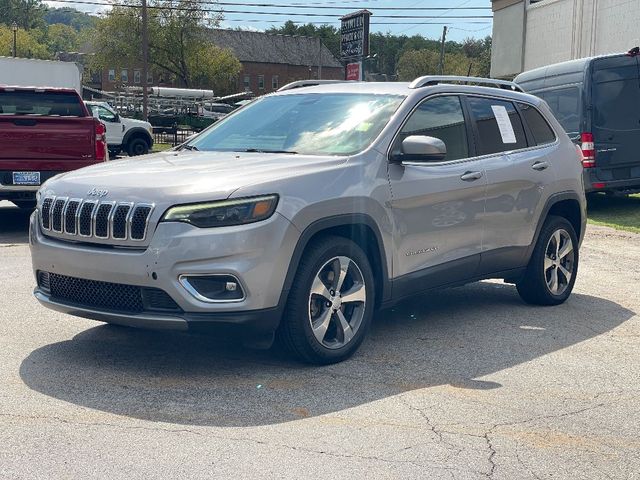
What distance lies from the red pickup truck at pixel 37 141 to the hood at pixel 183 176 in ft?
19.4

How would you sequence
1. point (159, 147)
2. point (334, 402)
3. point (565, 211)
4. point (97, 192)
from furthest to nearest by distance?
point (159, 147)
point (565, 211)
point (97, 192)
point (334, 402)

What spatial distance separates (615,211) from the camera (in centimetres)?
1596

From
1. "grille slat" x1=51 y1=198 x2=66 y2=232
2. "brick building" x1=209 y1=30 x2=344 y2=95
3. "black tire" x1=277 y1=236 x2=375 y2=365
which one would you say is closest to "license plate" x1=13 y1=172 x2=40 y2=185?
"grille slat" x1=51 y1=198 x2=66 y2=232

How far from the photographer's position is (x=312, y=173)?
18.5ft

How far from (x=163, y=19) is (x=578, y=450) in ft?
255

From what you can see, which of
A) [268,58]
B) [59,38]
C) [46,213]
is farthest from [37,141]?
[59,38]

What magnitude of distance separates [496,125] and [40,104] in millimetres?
7224

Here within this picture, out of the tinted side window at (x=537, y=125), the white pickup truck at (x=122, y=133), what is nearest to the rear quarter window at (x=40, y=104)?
the tinted side window at (x=537, y=125)

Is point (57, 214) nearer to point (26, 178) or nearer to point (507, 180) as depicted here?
point (507, 180)

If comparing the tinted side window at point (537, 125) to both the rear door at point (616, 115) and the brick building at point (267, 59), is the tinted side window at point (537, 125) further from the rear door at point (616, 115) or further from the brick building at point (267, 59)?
the brick building at point (267, 59)

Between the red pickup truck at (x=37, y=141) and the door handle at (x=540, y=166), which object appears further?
the red pickup truck at (x=37, y=141)

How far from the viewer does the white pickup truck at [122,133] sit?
3262 centimetres

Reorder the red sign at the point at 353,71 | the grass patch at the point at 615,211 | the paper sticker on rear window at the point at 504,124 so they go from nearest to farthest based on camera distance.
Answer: the paper sticker on rear window at the point at 504,124, the grass patch at the point at 615,211, the red sign at the point at 353,71

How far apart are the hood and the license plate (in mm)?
5900
